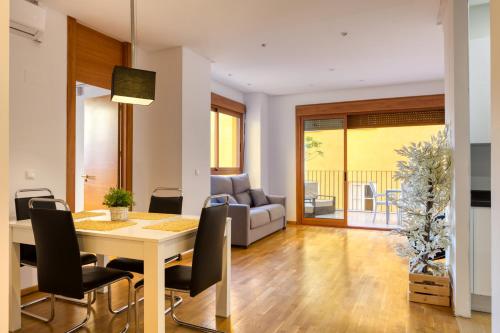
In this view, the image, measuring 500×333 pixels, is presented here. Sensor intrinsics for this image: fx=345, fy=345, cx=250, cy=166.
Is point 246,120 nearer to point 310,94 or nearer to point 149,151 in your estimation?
point 310,94

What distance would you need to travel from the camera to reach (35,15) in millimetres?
3119

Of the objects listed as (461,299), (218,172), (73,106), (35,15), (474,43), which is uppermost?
(35,15)

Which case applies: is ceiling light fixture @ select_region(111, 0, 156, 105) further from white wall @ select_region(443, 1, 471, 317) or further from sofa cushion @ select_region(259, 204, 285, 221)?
sofa cushion @ select_region(259, 204, 285, 221)

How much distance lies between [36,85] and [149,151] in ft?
5.36

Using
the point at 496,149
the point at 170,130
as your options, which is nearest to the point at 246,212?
the point at 170,130

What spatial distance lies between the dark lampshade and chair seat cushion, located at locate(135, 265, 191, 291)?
1363mm

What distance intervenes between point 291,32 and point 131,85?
2.14m

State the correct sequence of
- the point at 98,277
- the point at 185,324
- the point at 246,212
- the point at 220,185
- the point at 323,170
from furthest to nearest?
the point at 323,170 < the point at 220,185 < the point at 246,212 < the point at 185,324 < the point at 98,277

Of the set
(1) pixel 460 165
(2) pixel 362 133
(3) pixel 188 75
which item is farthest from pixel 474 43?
(2) pixel 362 133

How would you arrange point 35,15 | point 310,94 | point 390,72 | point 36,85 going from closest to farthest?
1. point 35,15
2. point 36,85
3. point 390,72
4. point 310,94

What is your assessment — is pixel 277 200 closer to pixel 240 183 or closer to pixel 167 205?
pixel 240 183

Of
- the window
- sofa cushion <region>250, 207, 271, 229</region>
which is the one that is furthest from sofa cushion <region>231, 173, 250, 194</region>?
sofa cushion <region>250, 207, 271, 229</region>

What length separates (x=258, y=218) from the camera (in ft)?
18.0

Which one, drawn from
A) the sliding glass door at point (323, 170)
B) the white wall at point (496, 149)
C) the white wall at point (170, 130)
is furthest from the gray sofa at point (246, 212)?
the white wall at point (496, 149)
